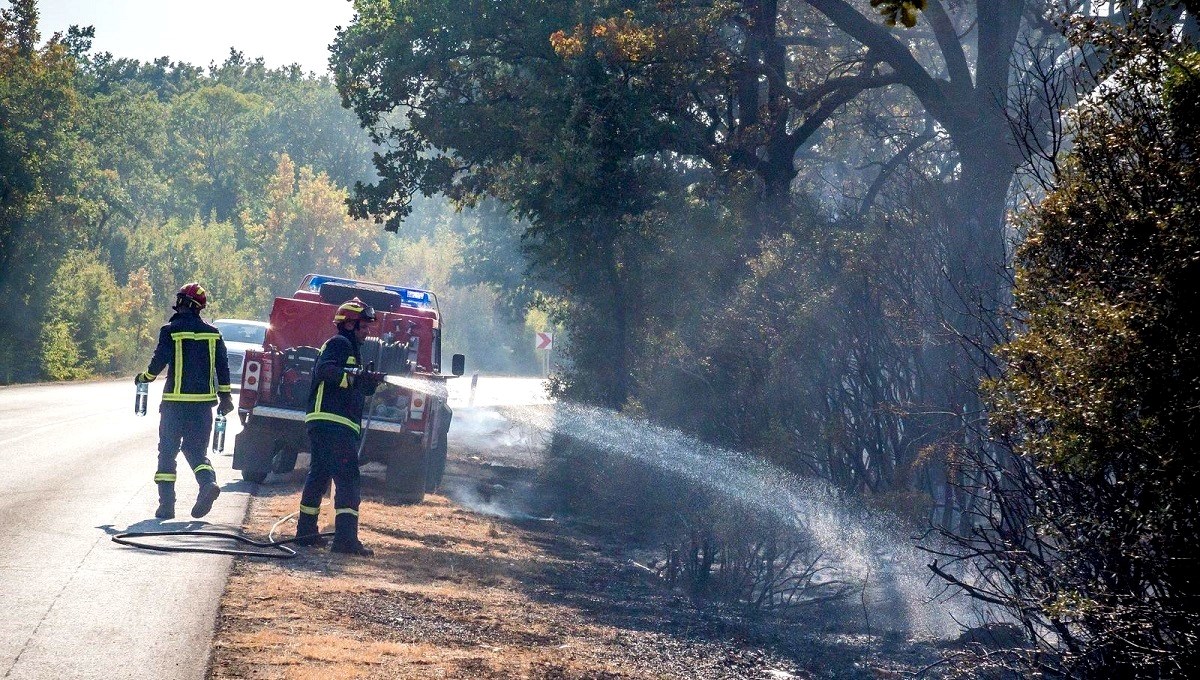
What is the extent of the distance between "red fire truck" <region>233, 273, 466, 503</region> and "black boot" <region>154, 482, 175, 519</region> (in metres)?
2.37

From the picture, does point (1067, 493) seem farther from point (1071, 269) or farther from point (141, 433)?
point (141, 433)

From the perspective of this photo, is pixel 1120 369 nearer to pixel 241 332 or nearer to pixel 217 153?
pixel 241 332

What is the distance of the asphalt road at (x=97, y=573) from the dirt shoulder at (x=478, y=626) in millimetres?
253

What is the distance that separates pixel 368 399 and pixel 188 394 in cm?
319

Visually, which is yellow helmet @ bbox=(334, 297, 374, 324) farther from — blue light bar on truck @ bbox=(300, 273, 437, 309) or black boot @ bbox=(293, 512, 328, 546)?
blue light bar on truck @ bbox=(300, 273, 437, 309)

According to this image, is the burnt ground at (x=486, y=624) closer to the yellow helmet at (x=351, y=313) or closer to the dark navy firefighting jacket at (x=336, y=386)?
the dark navy firefighting jacket at (x=336, y=386)

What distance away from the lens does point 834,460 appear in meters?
13.9

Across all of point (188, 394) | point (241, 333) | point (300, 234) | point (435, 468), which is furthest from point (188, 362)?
point (300, 234)

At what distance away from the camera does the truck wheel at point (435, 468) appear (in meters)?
16.5

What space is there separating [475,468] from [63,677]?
15.6m

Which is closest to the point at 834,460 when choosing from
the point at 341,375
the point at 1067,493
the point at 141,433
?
the point at 341,375

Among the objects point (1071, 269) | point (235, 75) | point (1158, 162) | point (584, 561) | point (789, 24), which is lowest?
point (584, 561)

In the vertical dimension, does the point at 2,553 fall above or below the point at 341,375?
below

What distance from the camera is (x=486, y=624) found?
7.96m
